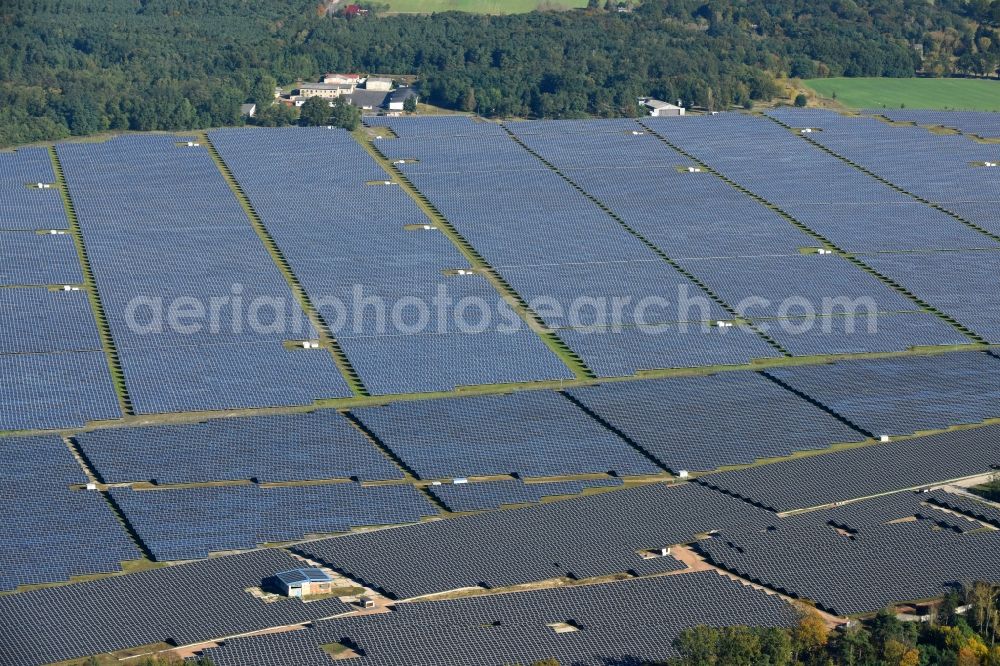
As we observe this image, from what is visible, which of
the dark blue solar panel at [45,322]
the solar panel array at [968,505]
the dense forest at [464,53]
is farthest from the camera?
the dense forest at [464,53]

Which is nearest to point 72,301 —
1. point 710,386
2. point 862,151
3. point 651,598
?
point 710,386

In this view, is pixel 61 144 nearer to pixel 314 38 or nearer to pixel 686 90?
pixel 314 38

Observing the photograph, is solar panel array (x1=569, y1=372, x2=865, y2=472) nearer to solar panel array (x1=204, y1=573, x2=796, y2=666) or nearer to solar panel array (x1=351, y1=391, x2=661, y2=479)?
solar panel array (x1=351, y1=391, x2=661, y2=479)

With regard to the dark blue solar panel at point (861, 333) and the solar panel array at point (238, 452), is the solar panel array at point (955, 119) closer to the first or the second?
the dark blue solar panel at point (861, 333)

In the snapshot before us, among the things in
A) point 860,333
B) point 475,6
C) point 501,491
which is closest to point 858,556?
point 501,491

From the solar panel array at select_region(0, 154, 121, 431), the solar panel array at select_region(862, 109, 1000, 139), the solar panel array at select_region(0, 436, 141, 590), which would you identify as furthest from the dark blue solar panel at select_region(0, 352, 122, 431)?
the solar panel array at select_region(862, 109, 1000, 139)

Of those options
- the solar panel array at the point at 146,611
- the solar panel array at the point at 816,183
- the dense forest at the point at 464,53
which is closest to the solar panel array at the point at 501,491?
the solar panel array at the point at 146,611
